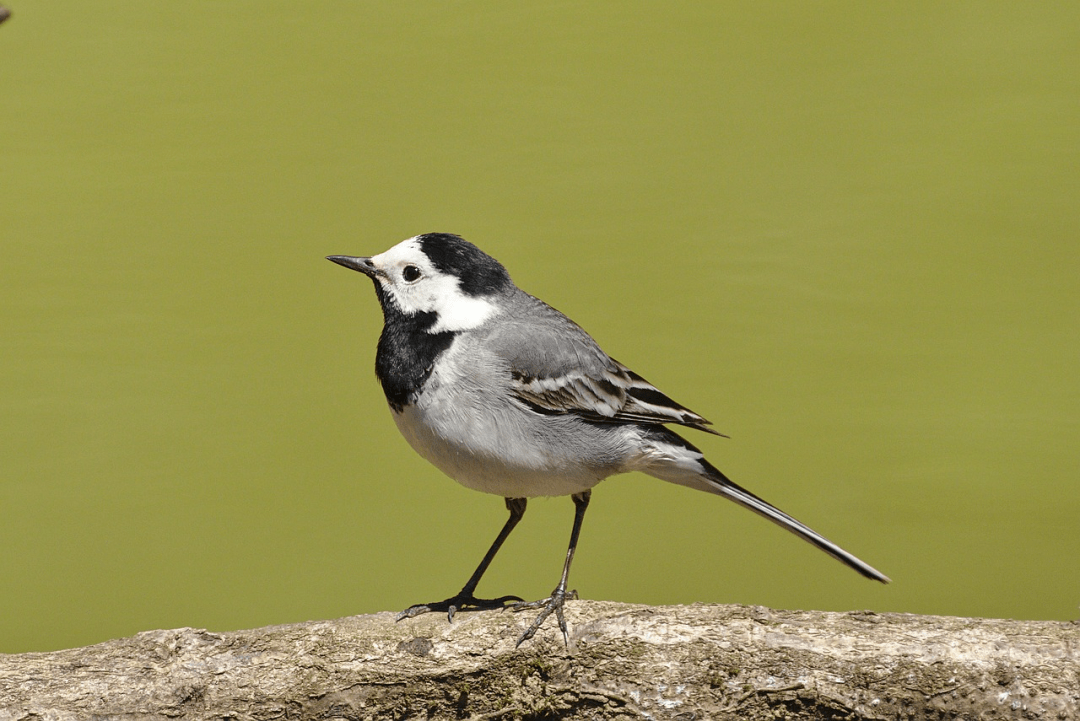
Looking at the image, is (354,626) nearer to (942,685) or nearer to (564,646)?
(564,646)

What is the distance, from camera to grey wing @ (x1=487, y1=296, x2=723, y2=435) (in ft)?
8.48

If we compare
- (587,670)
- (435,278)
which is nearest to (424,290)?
(435,278)

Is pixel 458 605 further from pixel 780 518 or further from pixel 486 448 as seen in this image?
pixel 780 518

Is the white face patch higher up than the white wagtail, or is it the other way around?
the white face patch

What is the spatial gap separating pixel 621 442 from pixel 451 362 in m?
0.49

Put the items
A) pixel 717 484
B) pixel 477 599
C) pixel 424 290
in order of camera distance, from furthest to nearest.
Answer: pixel 477 599 < pixel 717 484 < pixel 424 290

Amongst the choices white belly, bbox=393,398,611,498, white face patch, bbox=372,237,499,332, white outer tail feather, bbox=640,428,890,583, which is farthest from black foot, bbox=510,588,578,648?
white face patch, bbox=372,237,499,332

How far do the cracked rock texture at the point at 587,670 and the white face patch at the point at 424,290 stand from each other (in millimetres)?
771

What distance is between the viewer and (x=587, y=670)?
254cm

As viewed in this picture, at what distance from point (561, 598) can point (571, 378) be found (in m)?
0.56

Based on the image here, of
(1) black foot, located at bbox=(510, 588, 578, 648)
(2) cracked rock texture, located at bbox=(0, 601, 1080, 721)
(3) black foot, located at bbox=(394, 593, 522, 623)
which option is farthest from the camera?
(3) black foot, located at bbox=(394, 593, 522, 623)

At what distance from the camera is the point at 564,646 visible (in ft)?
8.41

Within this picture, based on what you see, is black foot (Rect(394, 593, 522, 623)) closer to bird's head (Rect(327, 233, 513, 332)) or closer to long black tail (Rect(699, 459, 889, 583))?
long black tail (Rect(699, 459, 889, 583))

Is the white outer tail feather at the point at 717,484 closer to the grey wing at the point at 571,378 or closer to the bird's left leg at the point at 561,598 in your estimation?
the grey wing at the point at 571,378
